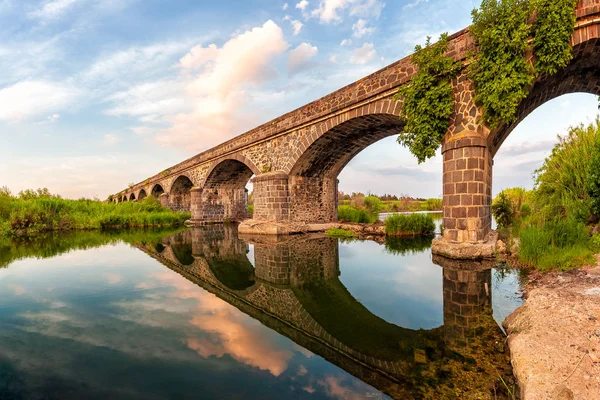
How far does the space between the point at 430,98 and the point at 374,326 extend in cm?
613

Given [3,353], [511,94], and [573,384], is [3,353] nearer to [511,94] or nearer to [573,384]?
[573,384]

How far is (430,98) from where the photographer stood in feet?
25.0

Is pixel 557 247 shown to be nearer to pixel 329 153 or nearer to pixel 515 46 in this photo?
pixel 515 46

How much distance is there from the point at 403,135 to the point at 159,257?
7.25m

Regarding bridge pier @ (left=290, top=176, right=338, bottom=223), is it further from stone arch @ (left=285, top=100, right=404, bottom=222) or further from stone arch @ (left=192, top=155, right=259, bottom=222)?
stone arch @ (left=192, top=155, right=259, bottom=222)

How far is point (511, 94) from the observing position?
6441mm

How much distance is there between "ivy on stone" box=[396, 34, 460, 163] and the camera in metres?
7.54

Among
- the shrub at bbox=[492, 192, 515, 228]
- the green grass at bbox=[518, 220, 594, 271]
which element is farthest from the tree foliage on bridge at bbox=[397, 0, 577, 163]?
the shrub at bbox=[492, 192, 515, 228]

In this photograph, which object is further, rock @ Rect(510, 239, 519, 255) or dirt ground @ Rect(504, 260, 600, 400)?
rock @ Rect(510, 239, 519, 255)

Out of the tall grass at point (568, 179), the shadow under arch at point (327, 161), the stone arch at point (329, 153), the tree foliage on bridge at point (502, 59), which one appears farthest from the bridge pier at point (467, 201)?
the shadow under arch at point (327, 161)

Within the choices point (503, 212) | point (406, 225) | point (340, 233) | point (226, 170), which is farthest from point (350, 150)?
point (226, 170)

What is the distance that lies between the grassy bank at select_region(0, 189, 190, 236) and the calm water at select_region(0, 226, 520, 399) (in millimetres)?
9556

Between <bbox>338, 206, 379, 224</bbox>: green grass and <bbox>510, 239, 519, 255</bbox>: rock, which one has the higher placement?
<bbox>338, 206, 379, 224</bbox>: green grass

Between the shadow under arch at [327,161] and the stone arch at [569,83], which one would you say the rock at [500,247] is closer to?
the stone arch at [569,83]
